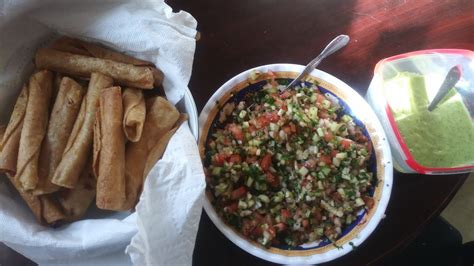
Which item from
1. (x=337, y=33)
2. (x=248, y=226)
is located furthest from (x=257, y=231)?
(x=337, y=33)

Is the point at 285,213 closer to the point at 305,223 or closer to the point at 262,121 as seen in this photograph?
the point at 305,223

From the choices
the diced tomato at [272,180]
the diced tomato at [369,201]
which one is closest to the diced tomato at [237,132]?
the diced tomato at [272,180]

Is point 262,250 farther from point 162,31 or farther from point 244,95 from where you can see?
point 162,31

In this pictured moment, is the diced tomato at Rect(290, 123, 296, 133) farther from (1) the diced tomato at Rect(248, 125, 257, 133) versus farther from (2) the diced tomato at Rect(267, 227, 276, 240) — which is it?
(2) the diced tomato at Rect(267, 227, 276, 240)

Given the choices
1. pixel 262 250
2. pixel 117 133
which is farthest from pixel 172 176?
pixel 262 250

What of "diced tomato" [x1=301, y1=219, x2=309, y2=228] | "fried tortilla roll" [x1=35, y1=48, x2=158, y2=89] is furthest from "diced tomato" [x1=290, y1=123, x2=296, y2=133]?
"fried tortilla roll" [x1=35, y1=48, x2=158, y2=89]
